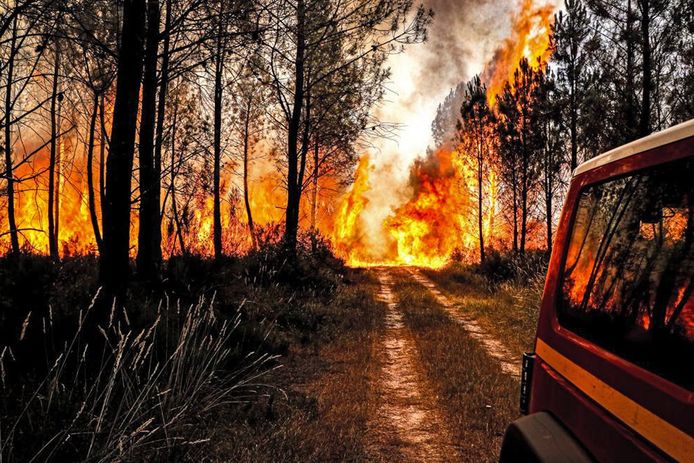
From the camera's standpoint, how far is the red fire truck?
136cm

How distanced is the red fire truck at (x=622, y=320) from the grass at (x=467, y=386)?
275 centimetres

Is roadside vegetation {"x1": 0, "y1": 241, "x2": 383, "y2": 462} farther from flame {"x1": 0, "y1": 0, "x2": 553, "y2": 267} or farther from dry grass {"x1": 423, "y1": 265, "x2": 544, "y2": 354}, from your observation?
flame {"x1": 0, "y1": 0, "x2": 553, "y2": 267}

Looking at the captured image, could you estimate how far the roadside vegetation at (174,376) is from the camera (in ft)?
10.5

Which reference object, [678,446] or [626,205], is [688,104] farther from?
[678,446]

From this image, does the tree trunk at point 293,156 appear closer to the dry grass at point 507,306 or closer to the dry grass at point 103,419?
the dry grass at point 507,306

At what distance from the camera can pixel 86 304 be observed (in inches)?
240

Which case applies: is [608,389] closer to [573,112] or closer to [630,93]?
[630,93]

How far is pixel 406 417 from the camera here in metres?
5.41

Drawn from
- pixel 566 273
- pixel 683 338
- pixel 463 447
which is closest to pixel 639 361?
pixel 683 338

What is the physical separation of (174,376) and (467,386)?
367 centimetres

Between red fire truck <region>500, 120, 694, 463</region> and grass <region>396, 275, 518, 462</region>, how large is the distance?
2752mm

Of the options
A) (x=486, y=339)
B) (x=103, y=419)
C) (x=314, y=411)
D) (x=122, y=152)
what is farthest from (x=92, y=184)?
(x=103, y=419)

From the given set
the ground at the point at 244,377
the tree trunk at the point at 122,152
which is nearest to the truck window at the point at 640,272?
the ground at the point at 244,377

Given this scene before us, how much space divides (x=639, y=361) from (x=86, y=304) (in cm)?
626
